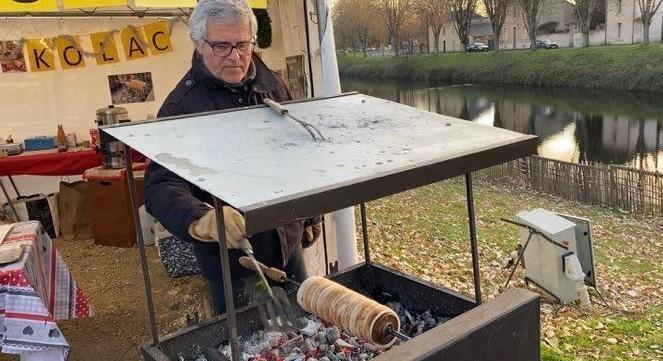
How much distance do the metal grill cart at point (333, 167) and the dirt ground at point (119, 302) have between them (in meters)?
2.16

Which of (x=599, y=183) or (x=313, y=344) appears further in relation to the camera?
(x=599, y=183)

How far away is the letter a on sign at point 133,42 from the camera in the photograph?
5980mm

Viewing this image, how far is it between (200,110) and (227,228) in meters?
0.66

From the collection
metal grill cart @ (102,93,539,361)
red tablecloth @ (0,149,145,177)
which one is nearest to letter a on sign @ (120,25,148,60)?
red tablecloth @ (0,149,145,177)

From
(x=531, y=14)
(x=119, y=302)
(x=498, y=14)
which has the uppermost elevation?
(x=498, y=14)

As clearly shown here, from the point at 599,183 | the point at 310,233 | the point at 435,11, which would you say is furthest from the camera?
the point at 435,11

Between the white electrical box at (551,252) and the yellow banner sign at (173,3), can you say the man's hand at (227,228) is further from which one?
the white electrical box at (551,252)

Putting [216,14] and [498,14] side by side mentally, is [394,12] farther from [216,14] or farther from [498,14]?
[216,14]

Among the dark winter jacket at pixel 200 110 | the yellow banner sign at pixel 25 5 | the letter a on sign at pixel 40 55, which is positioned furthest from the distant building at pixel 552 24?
the dark winter jacket at pixel 200 110

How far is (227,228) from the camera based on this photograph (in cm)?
165

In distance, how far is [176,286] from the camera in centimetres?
481

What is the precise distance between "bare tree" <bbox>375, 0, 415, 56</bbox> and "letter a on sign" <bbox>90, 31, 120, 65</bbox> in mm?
36632

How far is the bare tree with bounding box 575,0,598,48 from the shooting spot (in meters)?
36.5

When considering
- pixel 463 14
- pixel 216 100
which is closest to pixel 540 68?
pixel 463 14
